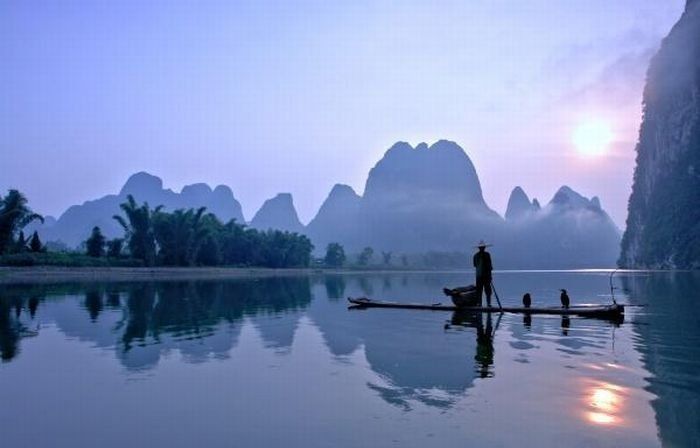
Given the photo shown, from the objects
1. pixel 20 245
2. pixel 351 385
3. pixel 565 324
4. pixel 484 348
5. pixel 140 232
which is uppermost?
pixel 140 232

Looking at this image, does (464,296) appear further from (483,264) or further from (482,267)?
(483,264)

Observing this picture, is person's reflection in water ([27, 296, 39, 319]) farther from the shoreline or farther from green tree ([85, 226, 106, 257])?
green tree ([85, 226, 106, 257])

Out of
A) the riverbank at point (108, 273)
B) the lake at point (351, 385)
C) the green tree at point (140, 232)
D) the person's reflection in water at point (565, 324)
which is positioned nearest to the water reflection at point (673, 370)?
the lake at point (351, 385)

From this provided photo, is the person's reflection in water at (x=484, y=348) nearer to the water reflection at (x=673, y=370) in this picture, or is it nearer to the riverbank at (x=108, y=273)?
the water reflection at (x=673, y=370)

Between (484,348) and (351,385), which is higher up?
(484,348)

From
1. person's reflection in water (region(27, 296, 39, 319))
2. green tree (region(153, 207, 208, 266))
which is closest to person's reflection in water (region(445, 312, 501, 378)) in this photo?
person's reflection in water (region(27, 296, 39, 319))

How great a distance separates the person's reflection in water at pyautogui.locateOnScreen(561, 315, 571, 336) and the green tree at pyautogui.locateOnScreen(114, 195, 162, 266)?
2722 inches

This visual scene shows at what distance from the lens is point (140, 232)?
82188 mm

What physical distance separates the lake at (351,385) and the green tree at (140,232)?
205ft

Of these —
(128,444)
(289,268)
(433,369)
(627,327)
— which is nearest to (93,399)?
(128,444)

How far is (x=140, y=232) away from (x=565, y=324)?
71861mm

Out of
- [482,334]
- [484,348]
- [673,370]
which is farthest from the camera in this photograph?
[482,334]

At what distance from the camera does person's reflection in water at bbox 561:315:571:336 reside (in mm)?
19281

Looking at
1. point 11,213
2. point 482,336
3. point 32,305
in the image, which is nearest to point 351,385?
point 482,336
